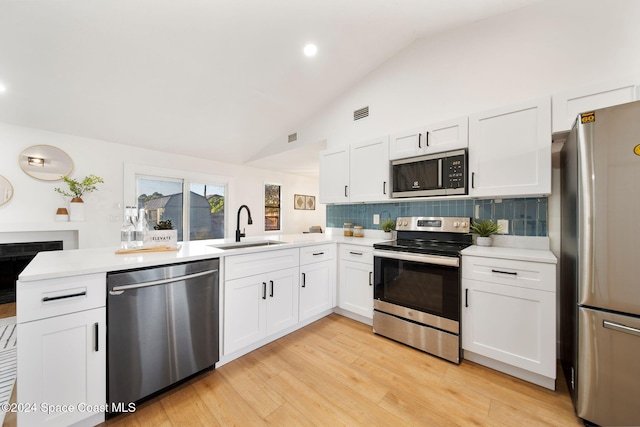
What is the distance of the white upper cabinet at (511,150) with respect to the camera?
186 centimetres

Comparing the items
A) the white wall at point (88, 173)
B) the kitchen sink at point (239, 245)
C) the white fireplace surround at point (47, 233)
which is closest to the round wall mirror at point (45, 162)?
the white wall at point (88, 173)

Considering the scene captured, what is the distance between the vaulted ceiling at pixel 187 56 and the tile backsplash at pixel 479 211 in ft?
5.82

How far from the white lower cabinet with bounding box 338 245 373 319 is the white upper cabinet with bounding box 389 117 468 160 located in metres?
1.10

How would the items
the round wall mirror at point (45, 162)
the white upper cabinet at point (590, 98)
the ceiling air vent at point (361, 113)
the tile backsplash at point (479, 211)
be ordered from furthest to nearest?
the ceiling air vent at point (361, 113) → the round wall mirror at point (45, 162) → the tile backsplash at point (479, 211) → the white upper cabinet at point (590, 98)

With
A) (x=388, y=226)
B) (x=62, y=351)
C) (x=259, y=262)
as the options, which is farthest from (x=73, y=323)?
(x=388, y=226)

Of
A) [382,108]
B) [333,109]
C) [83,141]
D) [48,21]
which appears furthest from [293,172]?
[48,21]

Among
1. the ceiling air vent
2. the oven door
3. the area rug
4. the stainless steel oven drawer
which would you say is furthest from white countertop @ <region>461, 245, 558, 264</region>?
the area rug

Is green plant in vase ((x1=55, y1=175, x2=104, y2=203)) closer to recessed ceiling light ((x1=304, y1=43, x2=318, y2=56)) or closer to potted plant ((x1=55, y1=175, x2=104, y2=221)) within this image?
potted plant ((x1=55, y1=175, x2=104, y2=221))

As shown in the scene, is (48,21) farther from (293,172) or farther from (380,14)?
(293,172)

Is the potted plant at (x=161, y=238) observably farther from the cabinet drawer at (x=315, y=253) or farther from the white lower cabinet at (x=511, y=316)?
the white lower cabinet at (x=511, y=316)

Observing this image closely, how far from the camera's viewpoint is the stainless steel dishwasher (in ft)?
4.68

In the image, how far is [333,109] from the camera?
12.2 feet

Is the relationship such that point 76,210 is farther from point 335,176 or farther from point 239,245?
point 335,176

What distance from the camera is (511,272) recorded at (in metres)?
1.81
